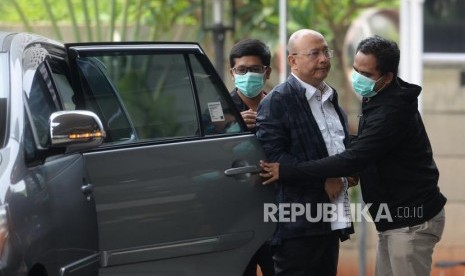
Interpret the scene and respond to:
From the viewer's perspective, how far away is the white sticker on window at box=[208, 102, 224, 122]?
20.7 ft

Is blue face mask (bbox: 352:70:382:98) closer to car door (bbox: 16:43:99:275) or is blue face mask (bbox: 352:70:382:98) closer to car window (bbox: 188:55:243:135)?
car window (bbox: 188:55:243:135)

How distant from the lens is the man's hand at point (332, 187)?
625cm

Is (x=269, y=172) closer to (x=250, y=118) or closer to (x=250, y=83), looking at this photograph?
(x=250, y=118)

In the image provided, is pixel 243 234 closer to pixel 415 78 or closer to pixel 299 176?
pixel 299 176

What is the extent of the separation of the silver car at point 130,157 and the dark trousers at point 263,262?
9.5 inches

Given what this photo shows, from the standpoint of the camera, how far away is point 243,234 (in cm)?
627

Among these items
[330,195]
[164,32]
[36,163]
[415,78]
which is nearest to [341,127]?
[330,195]

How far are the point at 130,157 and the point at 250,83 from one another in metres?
1.21

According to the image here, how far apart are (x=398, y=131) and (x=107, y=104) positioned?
1514mm

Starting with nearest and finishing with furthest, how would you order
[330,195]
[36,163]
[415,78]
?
[36,163] → [330,195] → [415,78]

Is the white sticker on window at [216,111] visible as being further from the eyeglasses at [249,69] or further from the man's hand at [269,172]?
the eyeglasses at [249,69]

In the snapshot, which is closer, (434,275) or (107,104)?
→ (107,104)

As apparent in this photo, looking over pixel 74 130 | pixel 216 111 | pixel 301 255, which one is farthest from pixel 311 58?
pixel 74 130

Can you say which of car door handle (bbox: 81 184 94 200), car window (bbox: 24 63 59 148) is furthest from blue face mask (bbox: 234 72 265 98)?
car door handle (bbox: 81 184 94 200)
